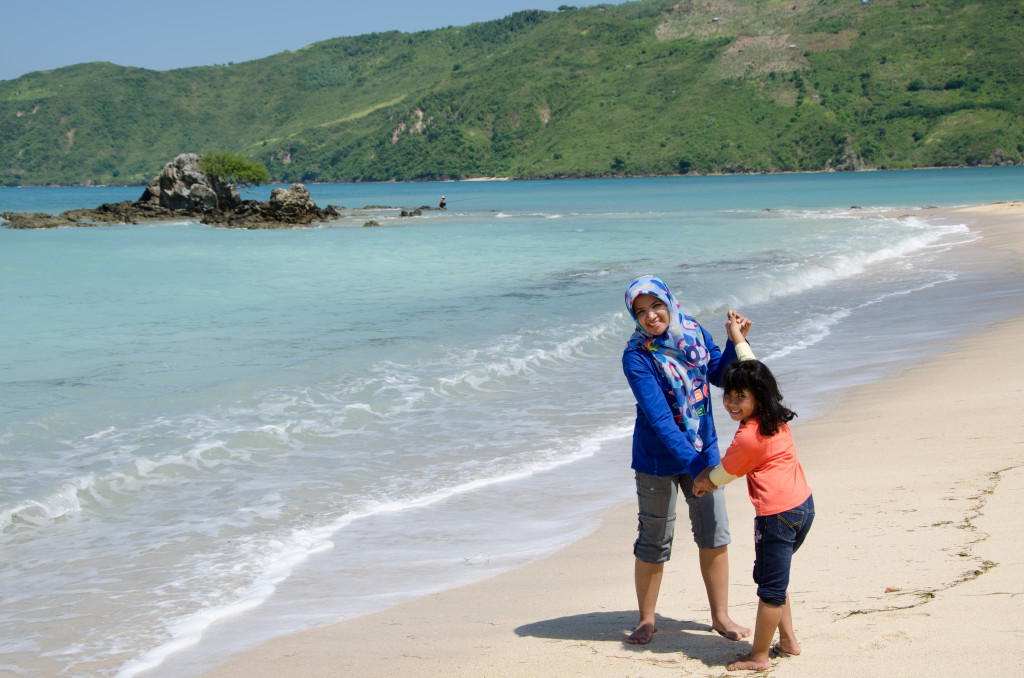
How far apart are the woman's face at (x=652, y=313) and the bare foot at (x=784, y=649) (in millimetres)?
1328

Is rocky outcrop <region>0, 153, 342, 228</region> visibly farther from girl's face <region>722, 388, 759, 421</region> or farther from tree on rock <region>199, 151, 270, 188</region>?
girl's face <region>722, 388, 759, 421</region>

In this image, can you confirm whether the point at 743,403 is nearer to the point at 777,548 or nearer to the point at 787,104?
the point at 777,548

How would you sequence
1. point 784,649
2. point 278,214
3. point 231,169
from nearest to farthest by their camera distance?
point 784,649, point 278,214, point 231,169

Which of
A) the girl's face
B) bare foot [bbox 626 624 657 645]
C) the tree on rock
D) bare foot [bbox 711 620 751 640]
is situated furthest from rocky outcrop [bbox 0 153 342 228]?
the girl's face

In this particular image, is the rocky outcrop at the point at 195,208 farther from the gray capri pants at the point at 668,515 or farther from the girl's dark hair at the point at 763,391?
the girl's dark hair at the point at 763,391

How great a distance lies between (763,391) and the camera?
336cm

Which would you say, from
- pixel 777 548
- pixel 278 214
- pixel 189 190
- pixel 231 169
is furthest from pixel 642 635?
pixel 231 169

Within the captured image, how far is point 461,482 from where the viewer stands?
22.5ft

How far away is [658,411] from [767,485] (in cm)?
53

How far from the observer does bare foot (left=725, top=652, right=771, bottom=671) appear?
11.1 feet

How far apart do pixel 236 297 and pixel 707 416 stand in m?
17.3

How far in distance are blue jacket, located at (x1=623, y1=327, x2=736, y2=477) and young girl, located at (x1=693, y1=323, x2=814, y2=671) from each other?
0.25 meters

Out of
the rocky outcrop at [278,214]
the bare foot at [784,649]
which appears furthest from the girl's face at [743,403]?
the rocky outcrop at [278,214]

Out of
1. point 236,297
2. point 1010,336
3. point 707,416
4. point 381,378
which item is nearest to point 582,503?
point 707,416
